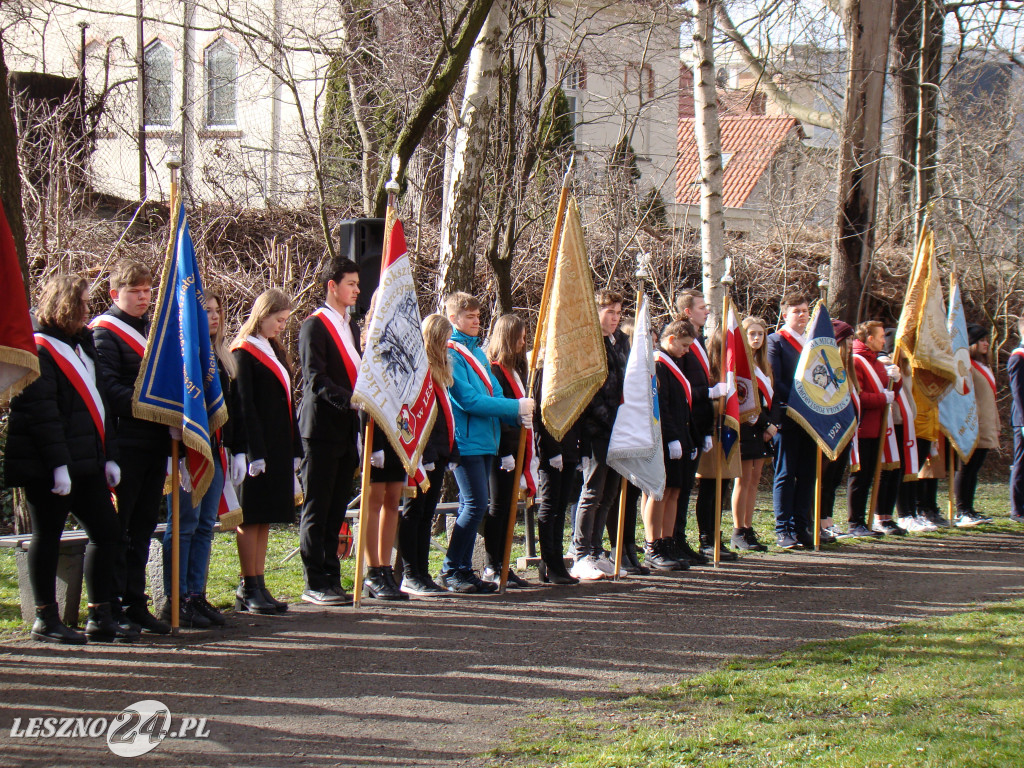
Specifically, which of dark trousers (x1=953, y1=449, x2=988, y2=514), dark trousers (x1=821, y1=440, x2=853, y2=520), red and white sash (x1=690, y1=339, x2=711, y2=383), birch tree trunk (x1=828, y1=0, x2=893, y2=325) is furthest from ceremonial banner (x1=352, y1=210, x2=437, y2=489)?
birch tree trunk (x1=828, y1=0, x2=893, y2=325)

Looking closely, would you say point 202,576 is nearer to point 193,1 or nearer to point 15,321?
point 15,321

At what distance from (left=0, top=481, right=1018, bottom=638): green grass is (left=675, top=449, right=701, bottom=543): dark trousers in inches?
30.3

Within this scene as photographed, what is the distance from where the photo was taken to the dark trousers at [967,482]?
41.7ft

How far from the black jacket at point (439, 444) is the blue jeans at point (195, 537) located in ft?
4.68

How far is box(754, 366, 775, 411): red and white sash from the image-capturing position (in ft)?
33.2

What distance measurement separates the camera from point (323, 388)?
721 cm

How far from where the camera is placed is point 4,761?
4.29 meters

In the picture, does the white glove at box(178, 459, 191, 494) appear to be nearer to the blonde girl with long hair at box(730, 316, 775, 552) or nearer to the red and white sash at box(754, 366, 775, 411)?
the blonde girl with long hair at box(730, 316, 775, 552)

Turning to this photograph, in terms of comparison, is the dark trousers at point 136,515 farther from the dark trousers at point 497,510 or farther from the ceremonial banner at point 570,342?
the ceremonial banner at point 570,342

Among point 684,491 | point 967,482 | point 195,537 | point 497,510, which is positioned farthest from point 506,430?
point 967,482

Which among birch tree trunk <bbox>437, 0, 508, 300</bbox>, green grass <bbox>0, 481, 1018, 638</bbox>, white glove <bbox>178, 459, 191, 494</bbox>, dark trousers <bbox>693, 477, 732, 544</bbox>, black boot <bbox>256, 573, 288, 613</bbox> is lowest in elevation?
green grass <bbox>0, 481, 1018, 638</bbox>

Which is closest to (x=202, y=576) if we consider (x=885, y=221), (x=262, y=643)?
(x=262, y=643)

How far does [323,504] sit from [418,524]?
78 centimetres

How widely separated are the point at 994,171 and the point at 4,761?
19.9 m
